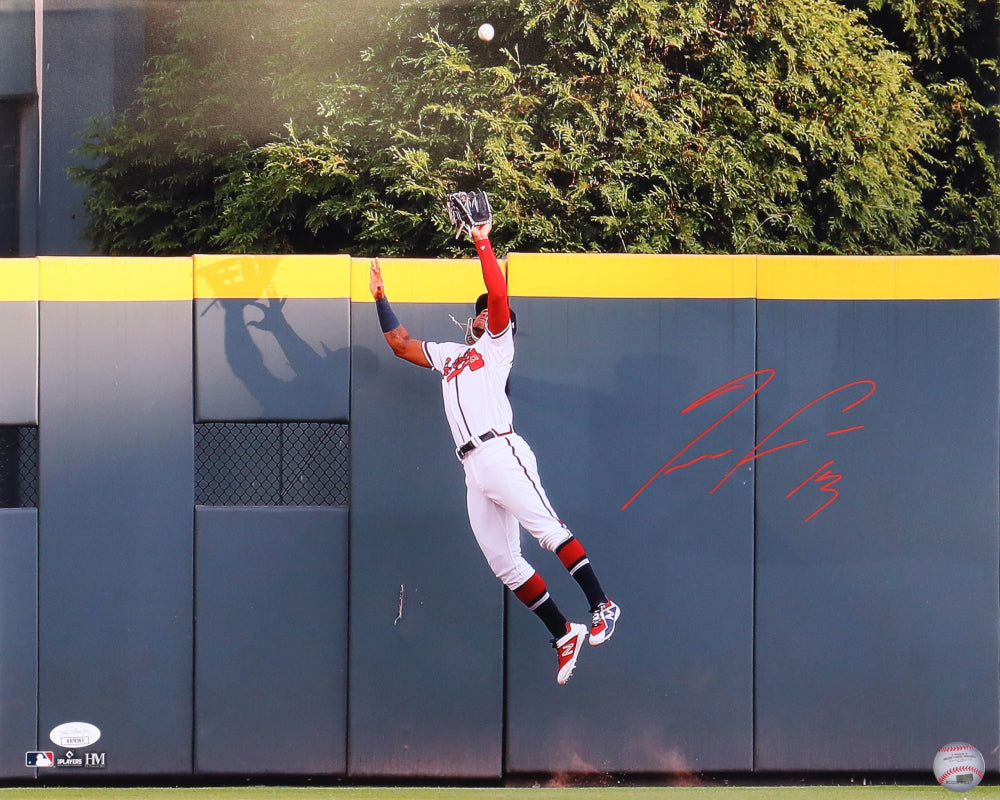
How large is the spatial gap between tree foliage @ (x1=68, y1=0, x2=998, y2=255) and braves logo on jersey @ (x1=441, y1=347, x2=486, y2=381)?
9.07ft

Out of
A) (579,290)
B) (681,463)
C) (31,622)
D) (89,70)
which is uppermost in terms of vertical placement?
(89,70)

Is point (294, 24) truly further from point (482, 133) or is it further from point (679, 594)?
point (679, 594)

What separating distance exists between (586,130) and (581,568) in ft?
12.8

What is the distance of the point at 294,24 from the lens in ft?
27.6

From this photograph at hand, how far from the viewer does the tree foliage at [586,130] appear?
721 cm

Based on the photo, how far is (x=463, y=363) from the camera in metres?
4.52

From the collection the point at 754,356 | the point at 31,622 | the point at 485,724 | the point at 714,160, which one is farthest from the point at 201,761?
the point at 714,160

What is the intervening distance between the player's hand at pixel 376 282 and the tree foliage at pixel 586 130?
2.59 meters

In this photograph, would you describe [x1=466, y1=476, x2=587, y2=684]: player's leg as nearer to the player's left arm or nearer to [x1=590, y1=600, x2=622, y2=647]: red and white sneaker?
[x1=590, y1=600, x2=622, y2=647]: red and white sneaker

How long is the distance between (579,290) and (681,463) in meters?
0.93

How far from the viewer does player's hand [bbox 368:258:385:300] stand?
177 inches

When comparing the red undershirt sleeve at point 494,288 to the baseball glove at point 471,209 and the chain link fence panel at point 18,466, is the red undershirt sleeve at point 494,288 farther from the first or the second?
the chain link fence panel at point 18,466

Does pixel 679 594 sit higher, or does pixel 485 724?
pixel 679 594

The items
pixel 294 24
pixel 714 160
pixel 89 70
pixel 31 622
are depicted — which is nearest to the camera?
pixel 31 622
